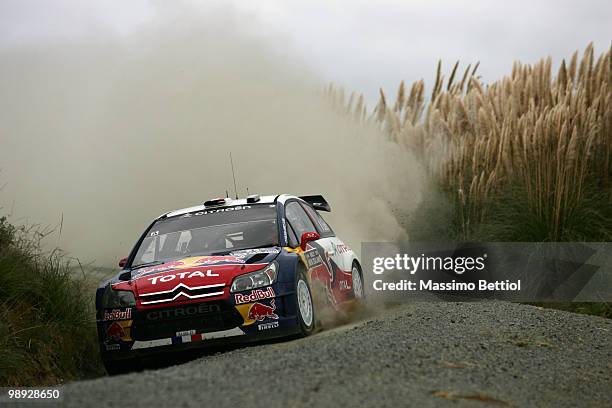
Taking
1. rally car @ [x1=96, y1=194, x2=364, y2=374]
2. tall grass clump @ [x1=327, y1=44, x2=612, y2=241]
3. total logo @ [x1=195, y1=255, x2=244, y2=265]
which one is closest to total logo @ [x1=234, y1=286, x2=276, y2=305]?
rally car @ [x1=96, y1=194, x2=364, y2=374]

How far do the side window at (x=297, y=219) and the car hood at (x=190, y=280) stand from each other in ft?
4.27

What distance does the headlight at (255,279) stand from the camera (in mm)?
9023

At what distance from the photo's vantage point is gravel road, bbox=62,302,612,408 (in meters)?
5.80

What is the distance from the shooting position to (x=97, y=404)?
18.1 ft

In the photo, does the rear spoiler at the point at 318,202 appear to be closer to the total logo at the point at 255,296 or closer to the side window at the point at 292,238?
the side window at the point at 292,238

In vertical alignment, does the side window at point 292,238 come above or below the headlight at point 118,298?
above

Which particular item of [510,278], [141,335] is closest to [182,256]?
[141,335]

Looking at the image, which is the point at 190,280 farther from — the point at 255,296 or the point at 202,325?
the point at 255,296

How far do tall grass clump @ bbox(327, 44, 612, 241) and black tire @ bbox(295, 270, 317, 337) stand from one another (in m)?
4.79

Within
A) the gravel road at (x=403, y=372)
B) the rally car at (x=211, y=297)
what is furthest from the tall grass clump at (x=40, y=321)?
the gravel road at (x=403, y=372)

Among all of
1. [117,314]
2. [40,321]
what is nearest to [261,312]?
[117,314]

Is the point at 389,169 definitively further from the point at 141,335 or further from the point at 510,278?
the point at 141,335

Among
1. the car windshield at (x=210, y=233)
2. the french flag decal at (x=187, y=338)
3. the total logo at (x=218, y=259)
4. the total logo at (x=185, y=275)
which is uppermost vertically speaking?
the car windshield at (x=210, y=233)

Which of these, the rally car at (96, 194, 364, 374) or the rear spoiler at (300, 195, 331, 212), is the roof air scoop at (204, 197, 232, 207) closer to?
the rally car at (96, 194, 364, 374)
